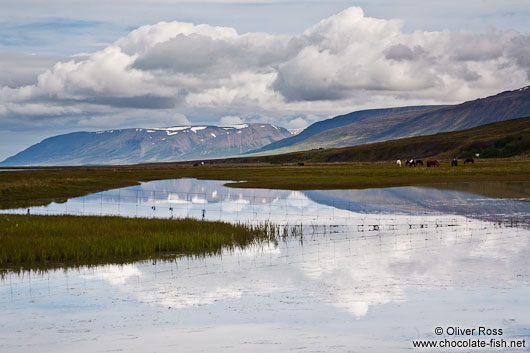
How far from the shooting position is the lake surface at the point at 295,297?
50.8ft

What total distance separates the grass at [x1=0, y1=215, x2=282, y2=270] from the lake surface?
199 centimetres

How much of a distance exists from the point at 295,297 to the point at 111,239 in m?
13.3

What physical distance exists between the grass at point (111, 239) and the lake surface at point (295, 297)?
199 cm

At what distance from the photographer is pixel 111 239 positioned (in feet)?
98.5

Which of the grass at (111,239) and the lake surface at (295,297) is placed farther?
the grass at (111,239)

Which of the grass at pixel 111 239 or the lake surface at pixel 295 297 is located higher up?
the grass at pixel 111 239

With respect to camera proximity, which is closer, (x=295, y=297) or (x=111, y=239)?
(x=295, y=297)

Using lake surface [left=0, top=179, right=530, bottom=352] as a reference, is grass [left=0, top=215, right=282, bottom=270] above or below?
above

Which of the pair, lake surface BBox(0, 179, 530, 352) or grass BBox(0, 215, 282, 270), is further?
grass BBox(0, 215, 282, 270)

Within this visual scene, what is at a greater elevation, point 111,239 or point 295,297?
point 111,239

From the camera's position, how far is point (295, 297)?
19750 mm

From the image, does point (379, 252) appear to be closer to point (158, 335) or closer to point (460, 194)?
point (158, 335)

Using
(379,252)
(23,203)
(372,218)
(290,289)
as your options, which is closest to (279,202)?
(372,218)

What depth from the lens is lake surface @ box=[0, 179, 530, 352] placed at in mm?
15492
